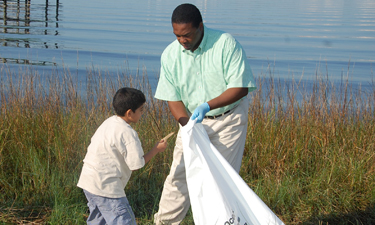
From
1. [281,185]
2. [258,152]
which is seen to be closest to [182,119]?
[281,185]

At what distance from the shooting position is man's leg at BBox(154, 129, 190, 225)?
11.1ft

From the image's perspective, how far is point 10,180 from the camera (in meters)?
4.00

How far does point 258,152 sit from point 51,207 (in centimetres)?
222

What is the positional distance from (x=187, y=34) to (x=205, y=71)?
13.2 inches

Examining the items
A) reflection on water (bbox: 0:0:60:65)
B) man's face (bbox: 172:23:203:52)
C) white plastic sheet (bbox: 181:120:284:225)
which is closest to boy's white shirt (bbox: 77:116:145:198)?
white plastic sheet (bbox: 181:120:284:225)

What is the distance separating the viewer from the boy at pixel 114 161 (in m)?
2.80

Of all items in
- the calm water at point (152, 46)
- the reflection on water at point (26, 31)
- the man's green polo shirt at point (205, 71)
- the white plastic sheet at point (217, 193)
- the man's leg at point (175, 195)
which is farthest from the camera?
the reflection on water at point (26, 31)

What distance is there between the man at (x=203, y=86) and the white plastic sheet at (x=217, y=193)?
27 centimetres

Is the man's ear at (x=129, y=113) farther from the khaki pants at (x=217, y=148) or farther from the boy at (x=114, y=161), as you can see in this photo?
the khaki pants at (x=217, y=148)

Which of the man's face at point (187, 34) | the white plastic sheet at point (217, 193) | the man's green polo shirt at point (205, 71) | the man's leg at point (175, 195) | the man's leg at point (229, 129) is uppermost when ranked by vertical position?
the man's face at point (187, 34)

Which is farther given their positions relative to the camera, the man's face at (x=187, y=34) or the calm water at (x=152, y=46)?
the calm water at (x=152, y=46)

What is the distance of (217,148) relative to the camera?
3242mm

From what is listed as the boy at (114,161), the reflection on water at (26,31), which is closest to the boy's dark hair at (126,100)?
the boy at (114,161)

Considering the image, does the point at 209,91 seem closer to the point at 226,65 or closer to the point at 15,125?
the point at 226,65
